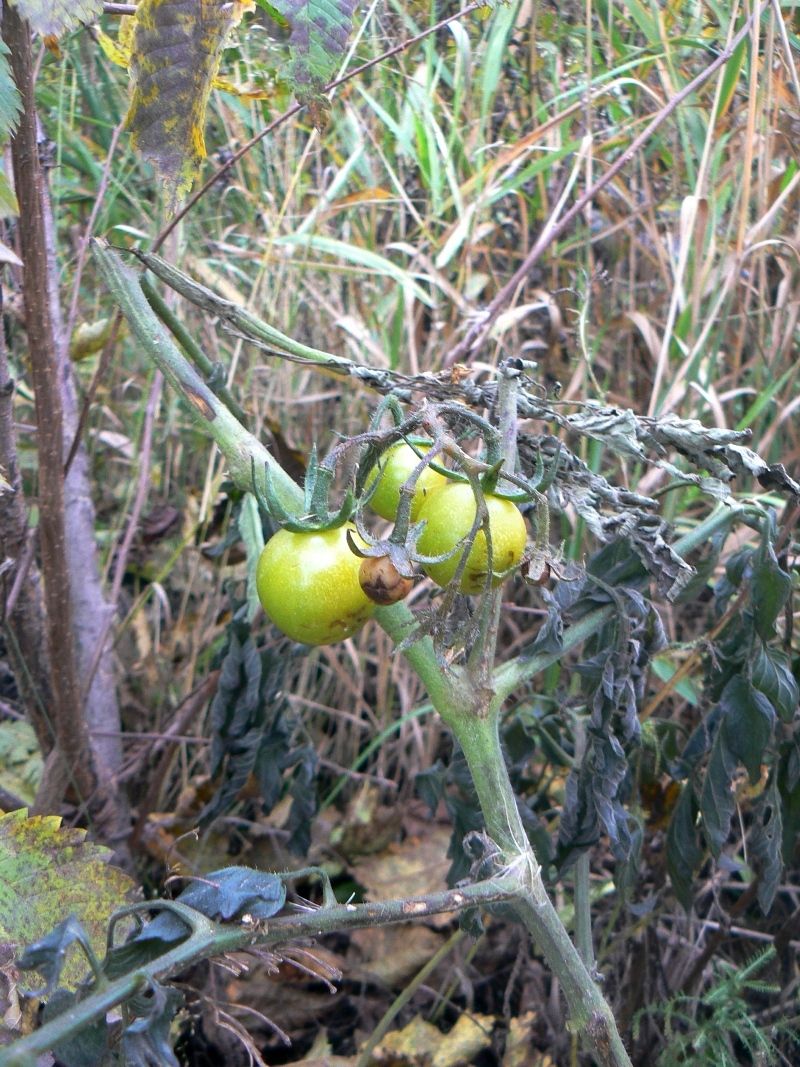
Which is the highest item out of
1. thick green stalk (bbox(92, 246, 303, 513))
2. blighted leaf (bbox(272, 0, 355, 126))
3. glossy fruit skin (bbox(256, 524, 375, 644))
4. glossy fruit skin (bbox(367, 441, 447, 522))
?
blighted leaf (bbox(272, 0, 355, 126))

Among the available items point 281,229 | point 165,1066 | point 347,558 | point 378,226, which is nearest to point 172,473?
point 281,229

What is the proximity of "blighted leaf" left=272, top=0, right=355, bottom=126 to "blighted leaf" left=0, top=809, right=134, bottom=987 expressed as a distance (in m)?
0.74

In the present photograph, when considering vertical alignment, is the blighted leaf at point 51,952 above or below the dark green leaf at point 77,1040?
above

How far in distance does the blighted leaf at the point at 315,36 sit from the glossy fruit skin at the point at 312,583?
0.35 m

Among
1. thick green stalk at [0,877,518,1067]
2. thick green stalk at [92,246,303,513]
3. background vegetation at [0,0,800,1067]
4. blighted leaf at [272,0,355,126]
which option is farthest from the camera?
background vegetation at [0,0,800,1067]

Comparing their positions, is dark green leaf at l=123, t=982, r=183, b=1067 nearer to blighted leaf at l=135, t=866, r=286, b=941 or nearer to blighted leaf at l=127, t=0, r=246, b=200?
blighted leaf at l=135, t=866, r=286, b=941

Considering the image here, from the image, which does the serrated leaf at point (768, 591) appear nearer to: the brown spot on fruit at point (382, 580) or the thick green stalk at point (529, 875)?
the thick green stalk at point (529, 875)

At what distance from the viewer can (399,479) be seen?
828mm

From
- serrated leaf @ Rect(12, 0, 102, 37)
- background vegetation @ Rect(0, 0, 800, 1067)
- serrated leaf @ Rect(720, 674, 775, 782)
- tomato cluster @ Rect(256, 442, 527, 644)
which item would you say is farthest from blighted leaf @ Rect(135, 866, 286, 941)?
serrated leaf @ Rect(12, 0, 102, 37)

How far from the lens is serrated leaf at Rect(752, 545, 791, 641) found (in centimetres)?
99

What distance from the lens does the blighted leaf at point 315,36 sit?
0.75m

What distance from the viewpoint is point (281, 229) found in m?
1.90

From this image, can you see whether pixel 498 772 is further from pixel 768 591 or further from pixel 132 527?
pixel 132 527

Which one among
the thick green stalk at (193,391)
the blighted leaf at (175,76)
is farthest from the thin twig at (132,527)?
the blighted leaf at (175,76)
